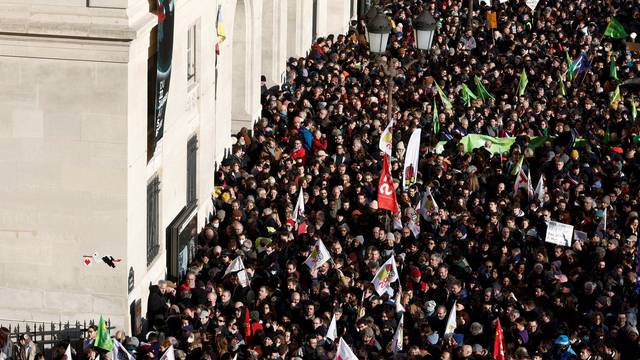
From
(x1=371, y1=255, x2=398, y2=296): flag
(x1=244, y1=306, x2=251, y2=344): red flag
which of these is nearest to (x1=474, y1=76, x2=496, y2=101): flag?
(x1=371, y1=255, x2=398, y2=296): flag

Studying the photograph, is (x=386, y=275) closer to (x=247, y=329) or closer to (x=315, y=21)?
(x=247, y=329)

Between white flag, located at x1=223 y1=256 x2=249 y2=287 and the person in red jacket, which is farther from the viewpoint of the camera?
the person in red jacket

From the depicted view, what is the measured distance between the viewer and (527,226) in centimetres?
3036

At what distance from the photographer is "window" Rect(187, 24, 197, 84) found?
31.6m

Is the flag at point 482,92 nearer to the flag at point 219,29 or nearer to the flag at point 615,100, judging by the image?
the flag at point 615,100

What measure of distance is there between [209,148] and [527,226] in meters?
6.95

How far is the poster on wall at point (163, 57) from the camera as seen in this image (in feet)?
89.9

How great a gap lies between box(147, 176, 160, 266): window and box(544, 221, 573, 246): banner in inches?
273

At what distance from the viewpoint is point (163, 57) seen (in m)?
27.7

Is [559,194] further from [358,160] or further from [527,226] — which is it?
[358,160]

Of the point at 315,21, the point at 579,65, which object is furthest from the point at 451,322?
the point at 315,21

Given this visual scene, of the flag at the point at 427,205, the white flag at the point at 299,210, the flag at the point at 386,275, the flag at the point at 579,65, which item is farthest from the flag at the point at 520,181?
the flag at the point at 579,65

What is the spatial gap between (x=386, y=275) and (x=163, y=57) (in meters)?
5.14

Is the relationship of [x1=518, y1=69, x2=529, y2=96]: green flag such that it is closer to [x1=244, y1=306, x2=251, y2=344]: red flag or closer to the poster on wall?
the poster on wall
